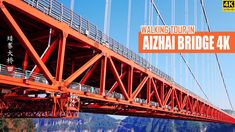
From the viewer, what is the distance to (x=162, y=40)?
3112cm

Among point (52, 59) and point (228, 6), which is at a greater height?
point (228, 6)

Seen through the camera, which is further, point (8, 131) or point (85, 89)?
point (8, 131)

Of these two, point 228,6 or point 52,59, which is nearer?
point 52,59

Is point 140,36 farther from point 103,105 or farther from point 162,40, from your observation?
point 103,105

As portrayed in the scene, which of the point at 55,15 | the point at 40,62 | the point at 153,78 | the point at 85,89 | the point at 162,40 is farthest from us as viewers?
the point at 153,78

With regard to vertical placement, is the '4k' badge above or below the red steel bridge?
above

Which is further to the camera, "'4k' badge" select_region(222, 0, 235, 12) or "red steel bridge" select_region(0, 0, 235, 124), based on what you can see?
"'4k' badge" select_region(222, 0, 235, 12)

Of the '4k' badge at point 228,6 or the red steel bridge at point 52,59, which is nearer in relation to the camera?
Answer: the red steel bridge at point 52,59

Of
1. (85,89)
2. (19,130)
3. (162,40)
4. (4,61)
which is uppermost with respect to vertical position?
(162,40)

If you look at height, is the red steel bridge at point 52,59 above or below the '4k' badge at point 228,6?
below

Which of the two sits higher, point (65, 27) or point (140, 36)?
point (140, 36)

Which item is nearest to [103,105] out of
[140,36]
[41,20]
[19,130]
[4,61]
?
[140,36]

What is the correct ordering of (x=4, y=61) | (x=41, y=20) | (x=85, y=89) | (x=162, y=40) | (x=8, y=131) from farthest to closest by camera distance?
(x=8, y=131), (x=162, y=40), (x=4, y=61), (x=85, y=89), (x=41, y=20)

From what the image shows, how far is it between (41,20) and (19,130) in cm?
10396
